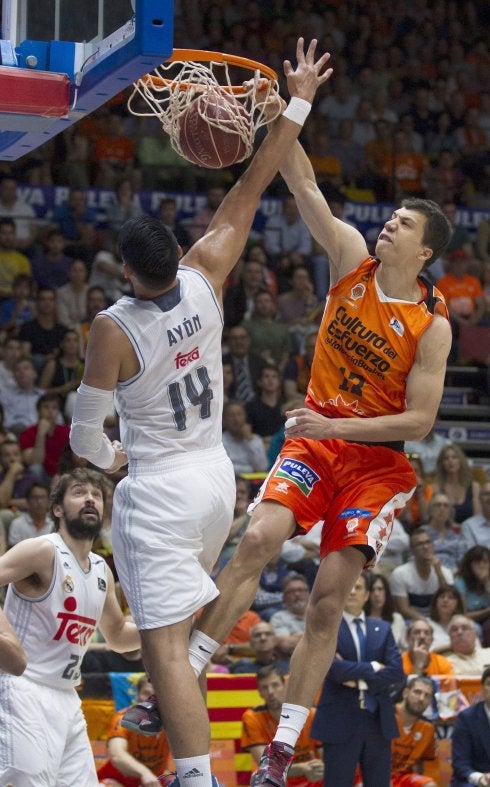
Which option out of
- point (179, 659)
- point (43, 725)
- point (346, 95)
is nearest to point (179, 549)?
point (179, 659)

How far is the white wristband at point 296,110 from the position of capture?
5520 mm

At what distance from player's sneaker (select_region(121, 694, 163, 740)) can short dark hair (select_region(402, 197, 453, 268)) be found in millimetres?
2357

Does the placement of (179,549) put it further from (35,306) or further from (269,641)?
(35,306)

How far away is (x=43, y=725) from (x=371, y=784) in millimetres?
3141

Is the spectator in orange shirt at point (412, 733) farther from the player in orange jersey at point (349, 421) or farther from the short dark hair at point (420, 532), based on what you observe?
the player in orange jersey at point (349, 421)

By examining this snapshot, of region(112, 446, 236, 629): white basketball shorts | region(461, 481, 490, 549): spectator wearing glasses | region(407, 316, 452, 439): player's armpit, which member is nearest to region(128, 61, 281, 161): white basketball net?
region(407, 316, 452, 439): player's armpit

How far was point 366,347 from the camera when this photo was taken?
5902 mm

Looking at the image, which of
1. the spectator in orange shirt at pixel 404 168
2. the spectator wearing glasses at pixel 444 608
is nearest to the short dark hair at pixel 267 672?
the spectator wearing glasses at pixel 444 608

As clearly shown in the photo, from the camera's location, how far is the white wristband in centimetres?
552

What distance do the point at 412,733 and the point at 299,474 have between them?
14.6 feet

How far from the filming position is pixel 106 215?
48.0 feet

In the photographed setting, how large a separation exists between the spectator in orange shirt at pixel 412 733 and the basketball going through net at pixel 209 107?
5.25 meters

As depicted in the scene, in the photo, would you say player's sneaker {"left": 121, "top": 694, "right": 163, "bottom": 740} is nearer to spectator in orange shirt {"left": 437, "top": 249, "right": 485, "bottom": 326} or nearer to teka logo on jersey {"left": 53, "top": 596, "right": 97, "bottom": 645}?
teka logo on jersey {"left": 53, "top": 596, "right": 97, "bottom": 645}

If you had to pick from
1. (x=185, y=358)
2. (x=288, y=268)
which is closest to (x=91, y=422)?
(x=185, y=358)
